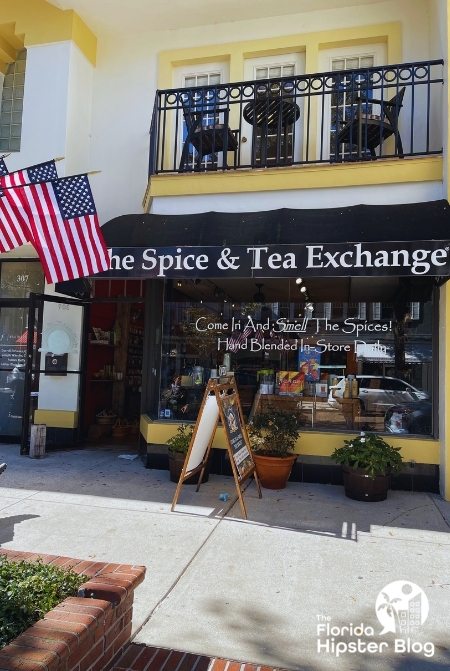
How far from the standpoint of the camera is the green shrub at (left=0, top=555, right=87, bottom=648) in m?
2.38

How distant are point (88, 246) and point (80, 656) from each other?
394cm

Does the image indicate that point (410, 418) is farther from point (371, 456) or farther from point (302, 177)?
point (302, 177)

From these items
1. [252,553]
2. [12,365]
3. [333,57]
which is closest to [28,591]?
[252,553]

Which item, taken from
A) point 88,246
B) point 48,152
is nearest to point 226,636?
point 88,246

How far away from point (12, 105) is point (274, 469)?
7.75 metres

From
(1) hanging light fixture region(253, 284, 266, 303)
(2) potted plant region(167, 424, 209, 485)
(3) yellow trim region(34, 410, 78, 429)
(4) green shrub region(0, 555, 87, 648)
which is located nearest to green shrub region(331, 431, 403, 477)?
(2) potted plant region(167, 424, 209, 485)

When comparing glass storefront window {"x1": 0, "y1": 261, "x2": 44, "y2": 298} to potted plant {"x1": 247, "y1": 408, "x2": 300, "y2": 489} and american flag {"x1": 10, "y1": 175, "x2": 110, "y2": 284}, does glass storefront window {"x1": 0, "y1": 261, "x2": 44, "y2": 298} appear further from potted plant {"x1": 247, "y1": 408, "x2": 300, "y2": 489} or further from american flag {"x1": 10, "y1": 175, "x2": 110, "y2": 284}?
potted plant {"x1": 247, "y1": 408, "x2": 300, "y2": 489}

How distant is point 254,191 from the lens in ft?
22.5

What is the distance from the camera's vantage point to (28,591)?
8.35 ft

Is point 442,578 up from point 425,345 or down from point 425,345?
→ down

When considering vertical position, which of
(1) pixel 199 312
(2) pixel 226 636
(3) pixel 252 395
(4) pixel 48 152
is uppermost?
(4) pixel 48 152

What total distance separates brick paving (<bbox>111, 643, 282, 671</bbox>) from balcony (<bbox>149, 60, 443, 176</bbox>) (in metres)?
5.76

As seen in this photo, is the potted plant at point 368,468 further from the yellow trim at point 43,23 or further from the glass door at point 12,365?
the yellow trim at point 43,23

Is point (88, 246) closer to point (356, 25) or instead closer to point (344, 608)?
point (344, 608)
